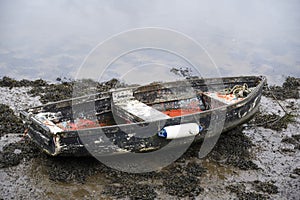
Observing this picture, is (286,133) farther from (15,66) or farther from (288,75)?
(15,66)

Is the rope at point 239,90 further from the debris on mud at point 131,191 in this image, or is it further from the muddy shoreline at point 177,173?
the debris on mud at point 131,191

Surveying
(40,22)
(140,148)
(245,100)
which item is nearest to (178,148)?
(140,148)

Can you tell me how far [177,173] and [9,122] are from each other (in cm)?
395

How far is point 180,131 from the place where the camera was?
20.9 feet

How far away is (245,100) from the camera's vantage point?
23.8 feet

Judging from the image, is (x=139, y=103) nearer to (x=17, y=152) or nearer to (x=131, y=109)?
(x=131, y=109)

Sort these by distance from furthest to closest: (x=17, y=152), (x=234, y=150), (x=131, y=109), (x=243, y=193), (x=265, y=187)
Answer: (x=234, y=150)
(x=131, y=109)
(x=17, y=152)
(x=265, y=187)
(x=243, y=193)

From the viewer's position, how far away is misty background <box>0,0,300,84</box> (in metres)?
13.1

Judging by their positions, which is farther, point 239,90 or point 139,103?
point 239,90

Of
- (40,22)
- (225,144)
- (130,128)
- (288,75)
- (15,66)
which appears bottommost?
(225,144)

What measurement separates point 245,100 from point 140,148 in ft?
7.92

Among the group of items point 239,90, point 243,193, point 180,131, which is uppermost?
point 239,90

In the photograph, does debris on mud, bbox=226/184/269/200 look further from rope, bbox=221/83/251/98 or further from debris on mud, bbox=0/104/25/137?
debris on mud, bbox=0/104/25/137

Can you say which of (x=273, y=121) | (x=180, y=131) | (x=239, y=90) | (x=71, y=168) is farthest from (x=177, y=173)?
(x=273, y=121)
